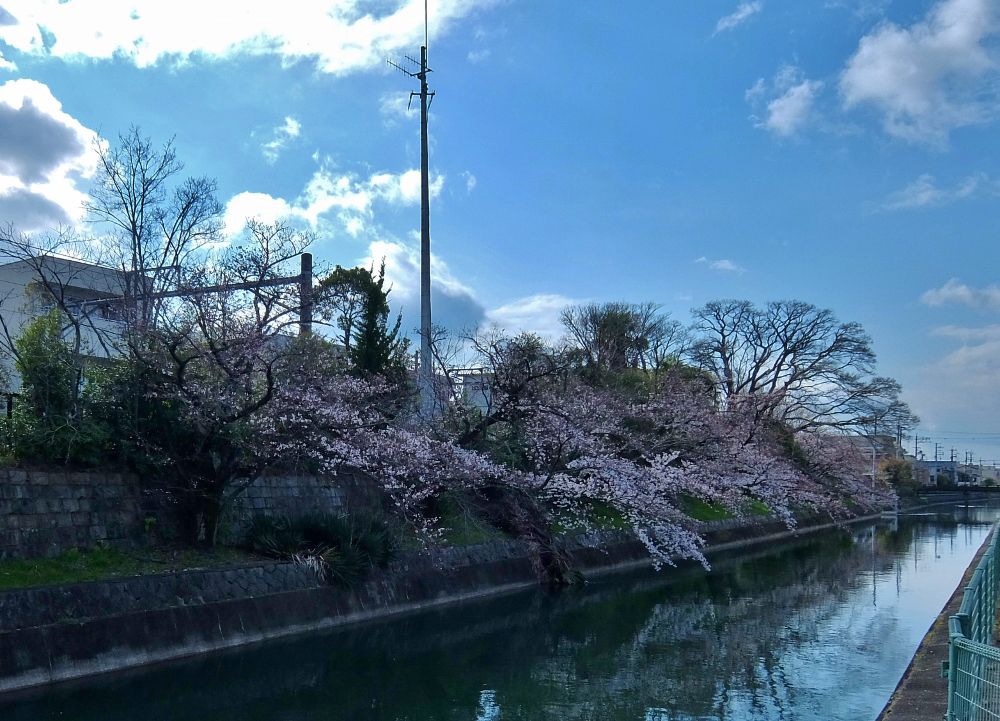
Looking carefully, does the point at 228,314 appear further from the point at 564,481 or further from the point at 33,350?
the point at 564,481

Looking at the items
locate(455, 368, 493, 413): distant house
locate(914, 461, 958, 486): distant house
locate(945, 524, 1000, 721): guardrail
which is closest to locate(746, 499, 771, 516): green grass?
locate(455, 368, 493, 413): distant house

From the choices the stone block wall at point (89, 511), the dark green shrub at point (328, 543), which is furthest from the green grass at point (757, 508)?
the stone block wall at point (89, 511)

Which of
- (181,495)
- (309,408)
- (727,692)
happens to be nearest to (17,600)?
(181,495)

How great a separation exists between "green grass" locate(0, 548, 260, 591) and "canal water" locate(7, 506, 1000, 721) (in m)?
1.58

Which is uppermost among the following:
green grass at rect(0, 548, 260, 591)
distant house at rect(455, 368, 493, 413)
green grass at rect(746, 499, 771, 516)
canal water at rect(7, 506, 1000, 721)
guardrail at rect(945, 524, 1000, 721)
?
distant house at rect(455, 368, 493, 413)

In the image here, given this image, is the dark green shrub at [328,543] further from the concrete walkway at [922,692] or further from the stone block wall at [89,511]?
the concrete walkway at [922,692]

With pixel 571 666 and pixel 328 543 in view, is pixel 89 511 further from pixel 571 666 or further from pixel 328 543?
pixel 571 666

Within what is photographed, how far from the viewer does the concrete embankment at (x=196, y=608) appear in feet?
36.6

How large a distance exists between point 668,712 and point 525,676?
279cm

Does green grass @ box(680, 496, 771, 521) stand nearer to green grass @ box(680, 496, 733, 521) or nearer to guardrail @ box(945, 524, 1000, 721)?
green grass @ box(680, 496, 733, 521)

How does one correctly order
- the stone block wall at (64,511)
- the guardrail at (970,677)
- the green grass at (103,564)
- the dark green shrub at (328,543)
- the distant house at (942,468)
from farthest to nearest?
the distant house at (942,468), the dark green shrub at (328,543), the stone block wall at (64,511), the green grass at (103,564), the guardrail at (970,677)

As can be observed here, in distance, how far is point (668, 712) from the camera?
11.1m

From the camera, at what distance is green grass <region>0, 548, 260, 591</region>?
1196 cm

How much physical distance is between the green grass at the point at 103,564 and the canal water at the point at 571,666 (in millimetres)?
1581
